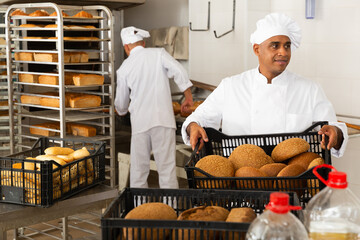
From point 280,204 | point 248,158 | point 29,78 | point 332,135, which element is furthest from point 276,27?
point 29,78

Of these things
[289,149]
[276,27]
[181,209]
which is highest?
[276,27]

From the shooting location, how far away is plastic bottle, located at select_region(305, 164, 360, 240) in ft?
3.80

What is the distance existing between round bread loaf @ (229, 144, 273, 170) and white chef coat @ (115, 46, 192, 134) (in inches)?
107

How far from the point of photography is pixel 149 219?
1181 mm

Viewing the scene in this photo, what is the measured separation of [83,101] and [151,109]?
2.11 feet

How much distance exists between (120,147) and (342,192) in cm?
517

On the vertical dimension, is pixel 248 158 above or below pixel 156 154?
above

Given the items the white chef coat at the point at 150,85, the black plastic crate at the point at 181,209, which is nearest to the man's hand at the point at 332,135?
the black plastic crate at the point at 181,209

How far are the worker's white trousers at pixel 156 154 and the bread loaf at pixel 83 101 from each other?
0.54 metres

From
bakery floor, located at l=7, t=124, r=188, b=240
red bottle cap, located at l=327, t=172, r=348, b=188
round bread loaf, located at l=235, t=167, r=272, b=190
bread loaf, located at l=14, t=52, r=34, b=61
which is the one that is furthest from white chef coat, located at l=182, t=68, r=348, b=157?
bread loaf, located at l=14, t=52, r=34, b=61

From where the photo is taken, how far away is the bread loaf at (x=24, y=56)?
4.34 metres

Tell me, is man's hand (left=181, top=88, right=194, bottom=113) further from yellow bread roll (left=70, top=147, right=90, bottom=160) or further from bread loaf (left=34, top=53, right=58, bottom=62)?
yellow bread roll (left=70, top=147, right=90, bottom=160)

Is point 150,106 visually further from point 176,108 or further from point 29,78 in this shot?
point 29,78

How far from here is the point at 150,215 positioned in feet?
4.21
